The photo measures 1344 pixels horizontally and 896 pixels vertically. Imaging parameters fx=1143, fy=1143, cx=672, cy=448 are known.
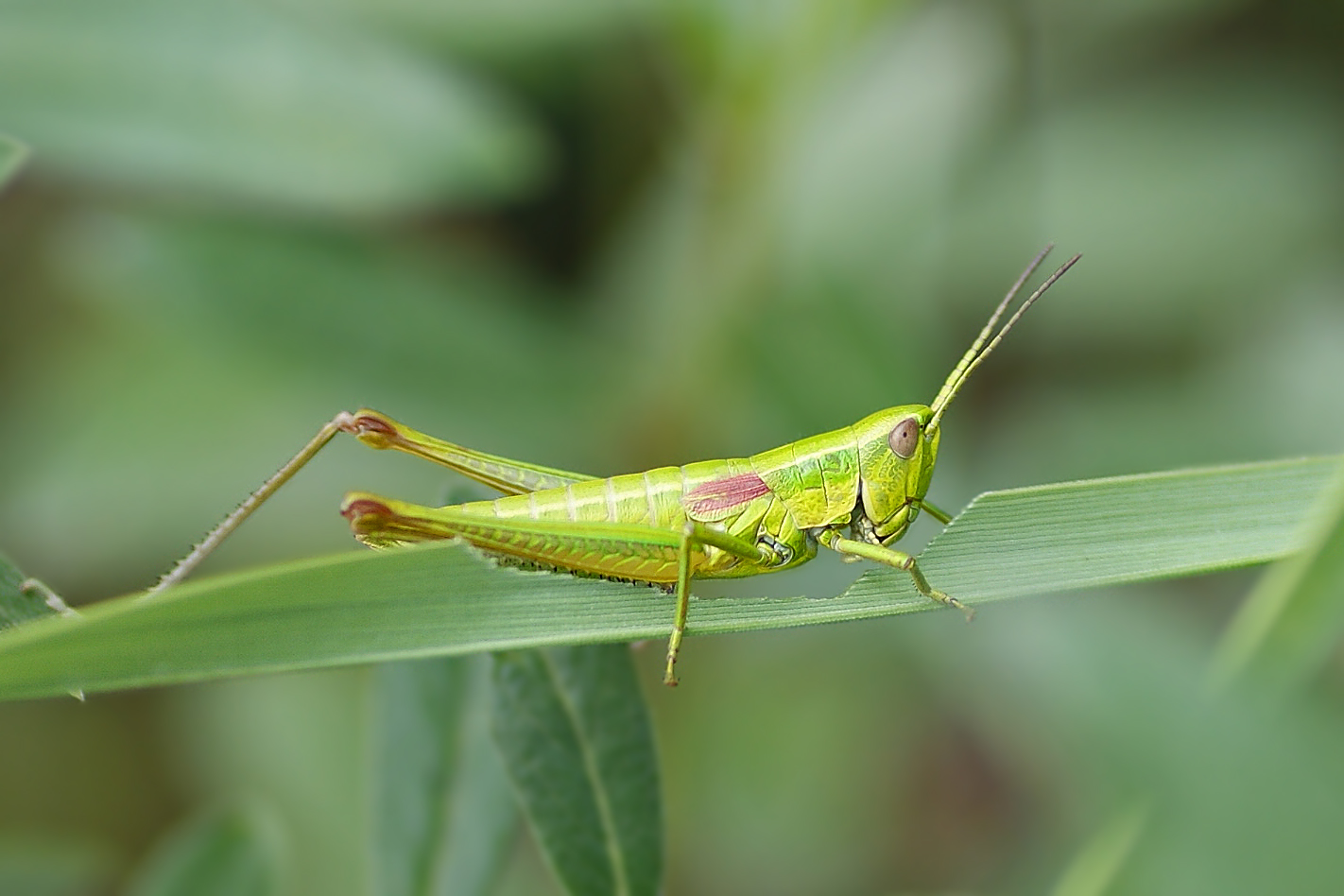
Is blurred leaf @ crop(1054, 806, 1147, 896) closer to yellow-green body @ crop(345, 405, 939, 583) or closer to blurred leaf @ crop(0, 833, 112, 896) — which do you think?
yellow-green body @ crop(345, 405, 939, 583)

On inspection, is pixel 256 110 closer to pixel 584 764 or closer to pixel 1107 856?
pixel 584 764

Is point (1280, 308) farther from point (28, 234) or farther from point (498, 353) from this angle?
point (28, 234)

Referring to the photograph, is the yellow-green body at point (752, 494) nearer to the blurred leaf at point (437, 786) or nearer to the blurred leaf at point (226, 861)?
the blurred leaf at point (437, 786)

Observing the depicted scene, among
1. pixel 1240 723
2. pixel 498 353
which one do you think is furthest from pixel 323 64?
pixel 1240 723

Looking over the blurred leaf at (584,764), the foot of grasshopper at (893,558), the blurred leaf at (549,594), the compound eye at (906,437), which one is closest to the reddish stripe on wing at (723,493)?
the foot of grasshopper at (893,558)

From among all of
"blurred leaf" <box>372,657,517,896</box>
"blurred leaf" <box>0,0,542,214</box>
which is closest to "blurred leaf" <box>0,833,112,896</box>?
"blurred leaf" <box>372,657,517,896</box>

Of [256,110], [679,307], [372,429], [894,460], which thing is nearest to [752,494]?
[894,460]

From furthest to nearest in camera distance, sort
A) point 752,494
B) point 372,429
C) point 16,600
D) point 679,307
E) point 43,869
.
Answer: point 679,307, point 752,494, point 372,429, point 43,869, point 16,600
